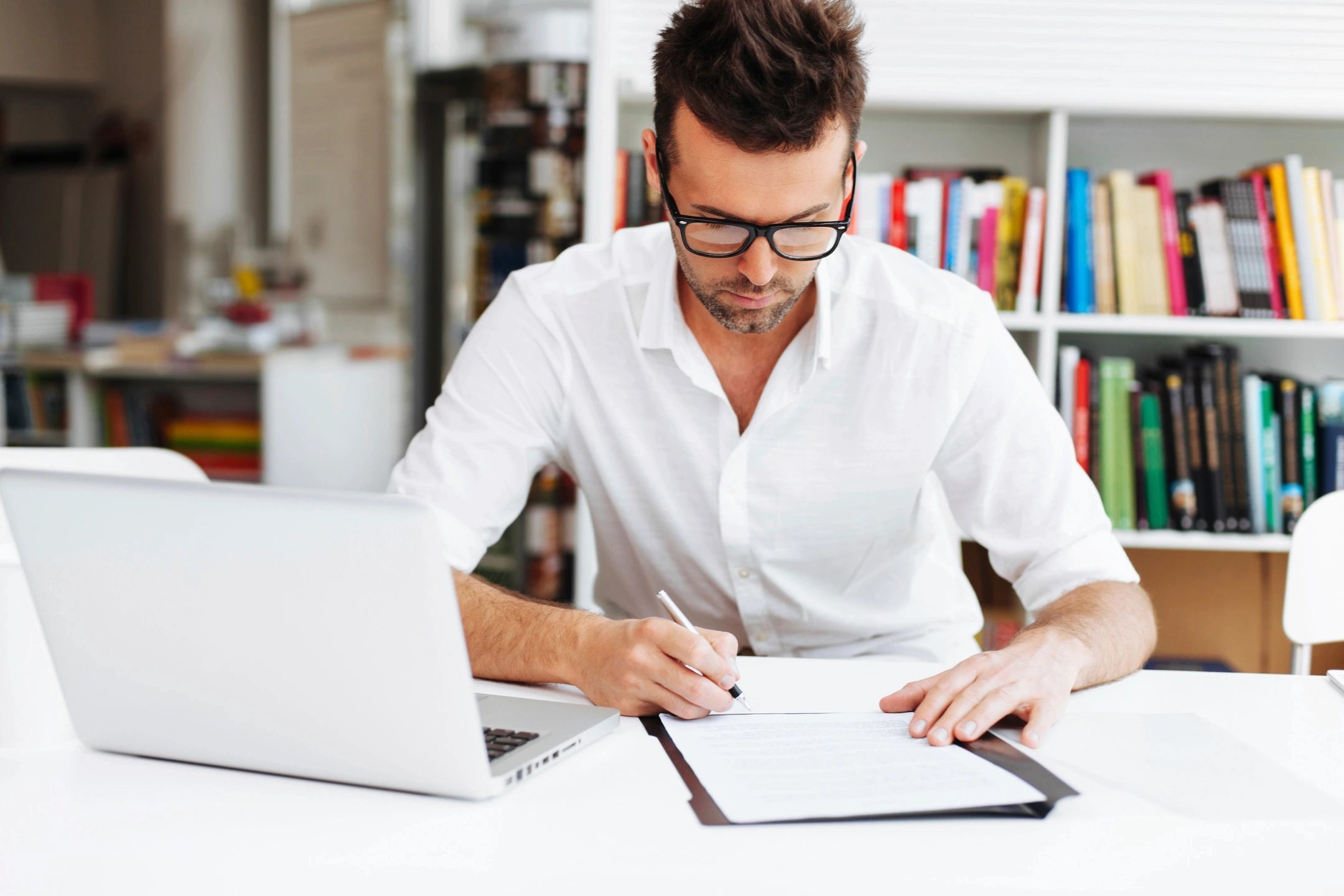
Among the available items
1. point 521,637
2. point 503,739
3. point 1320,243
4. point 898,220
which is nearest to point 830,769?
point 503,739

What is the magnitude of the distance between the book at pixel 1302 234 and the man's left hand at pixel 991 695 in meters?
1.59

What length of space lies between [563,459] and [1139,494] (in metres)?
1.31

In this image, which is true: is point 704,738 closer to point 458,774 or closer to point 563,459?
point 458,774

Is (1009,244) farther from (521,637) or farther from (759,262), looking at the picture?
(521,637)

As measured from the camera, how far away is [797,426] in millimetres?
1511

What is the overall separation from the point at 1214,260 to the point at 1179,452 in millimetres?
390

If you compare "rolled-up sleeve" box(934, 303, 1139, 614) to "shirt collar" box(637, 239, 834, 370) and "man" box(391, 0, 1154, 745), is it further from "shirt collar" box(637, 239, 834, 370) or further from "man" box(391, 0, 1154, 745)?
"shirt collar" box(637, 239, 834, 370)

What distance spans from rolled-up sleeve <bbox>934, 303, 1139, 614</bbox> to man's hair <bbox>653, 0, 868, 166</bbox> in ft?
1.20

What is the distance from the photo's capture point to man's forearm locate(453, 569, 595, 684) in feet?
3.68

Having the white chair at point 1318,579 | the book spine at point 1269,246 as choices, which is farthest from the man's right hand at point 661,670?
the book spine at point 1269,246

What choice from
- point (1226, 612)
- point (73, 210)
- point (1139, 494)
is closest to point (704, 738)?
point (1139, 494)

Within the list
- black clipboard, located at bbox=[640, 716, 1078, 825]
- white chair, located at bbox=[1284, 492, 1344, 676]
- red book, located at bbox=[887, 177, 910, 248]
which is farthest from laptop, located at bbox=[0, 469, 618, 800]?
red book, located at bbox=[887, 177, 910, 248]

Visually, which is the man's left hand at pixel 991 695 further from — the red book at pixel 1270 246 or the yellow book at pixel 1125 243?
the red book at pixel 1270 246

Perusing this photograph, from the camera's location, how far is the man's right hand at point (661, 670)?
1.00 meters
